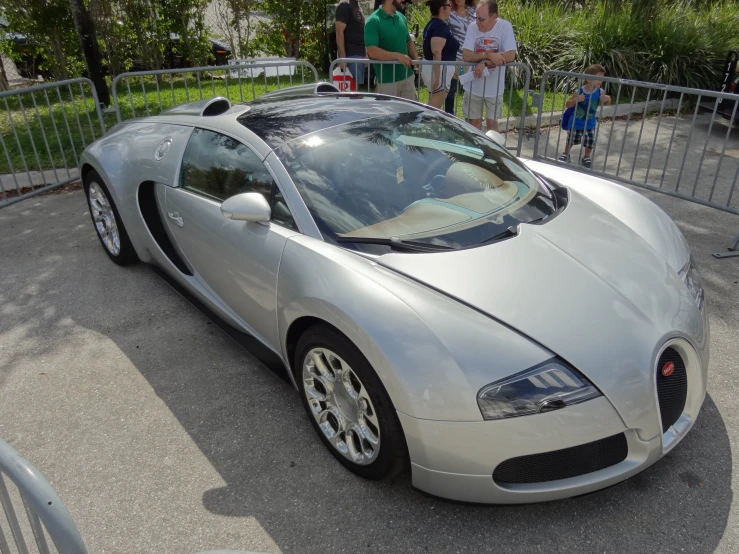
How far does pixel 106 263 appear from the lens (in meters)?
4.77

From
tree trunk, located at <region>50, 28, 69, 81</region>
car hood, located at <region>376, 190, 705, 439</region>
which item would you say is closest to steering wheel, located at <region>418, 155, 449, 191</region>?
car hood, located at <region>376, 190, 705, 439</region>

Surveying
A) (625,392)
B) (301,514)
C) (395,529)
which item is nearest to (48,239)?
(301,514)

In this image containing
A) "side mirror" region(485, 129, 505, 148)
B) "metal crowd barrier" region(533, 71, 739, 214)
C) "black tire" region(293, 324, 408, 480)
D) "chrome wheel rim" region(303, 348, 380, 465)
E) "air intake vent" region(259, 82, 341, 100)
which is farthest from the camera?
"metal crowd barrier" region(533, 71, 739, 214)

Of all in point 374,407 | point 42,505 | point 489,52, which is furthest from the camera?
point 489,52

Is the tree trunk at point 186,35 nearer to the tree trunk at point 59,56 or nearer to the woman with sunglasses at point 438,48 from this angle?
the tree trunk at point 59,56

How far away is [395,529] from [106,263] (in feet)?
11.4

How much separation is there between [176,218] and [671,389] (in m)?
2.75

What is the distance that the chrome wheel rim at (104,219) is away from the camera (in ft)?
14.7

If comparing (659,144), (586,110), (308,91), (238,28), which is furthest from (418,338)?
(238,28)

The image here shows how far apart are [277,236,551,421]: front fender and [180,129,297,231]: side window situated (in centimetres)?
53

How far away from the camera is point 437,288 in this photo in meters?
2.33

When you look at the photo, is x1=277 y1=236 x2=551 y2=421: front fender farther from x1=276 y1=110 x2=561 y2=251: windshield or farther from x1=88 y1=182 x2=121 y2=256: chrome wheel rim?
x1=88 y1=182 x2=121 y2=256: chrome wheel rim

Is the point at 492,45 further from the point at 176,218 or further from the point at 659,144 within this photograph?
the point at 176,218

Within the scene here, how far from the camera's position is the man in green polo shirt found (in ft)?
22.5
